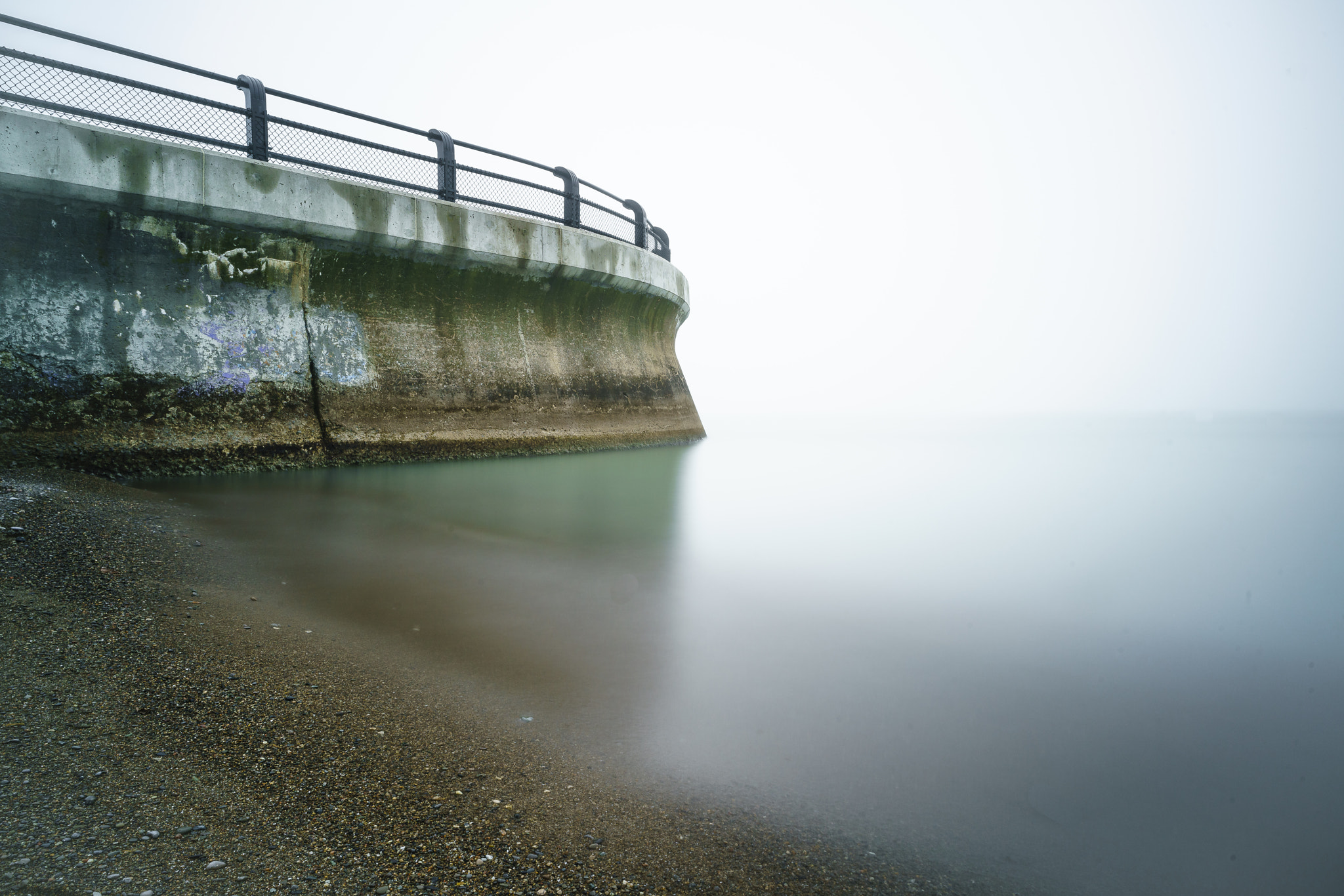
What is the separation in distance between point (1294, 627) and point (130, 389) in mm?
8271

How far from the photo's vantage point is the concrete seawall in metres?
5.59

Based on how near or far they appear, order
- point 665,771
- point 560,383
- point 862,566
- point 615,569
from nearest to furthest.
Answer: point 665,771 < point 615,569 < point 862,566 < point 560,383

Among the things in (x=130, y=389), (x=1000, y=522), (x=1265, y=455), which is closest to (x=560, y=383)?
(x=130, y=389)

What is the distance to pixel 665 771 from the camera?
181 cm

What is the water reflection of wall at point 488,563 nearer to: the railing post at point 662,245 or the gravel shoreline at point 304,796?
the gravel shoreline at point 304,796

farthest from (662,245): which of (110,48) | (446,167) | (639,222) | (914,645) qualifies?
(914,645)

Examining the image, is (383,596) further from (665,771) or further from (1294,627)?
(1294,627)

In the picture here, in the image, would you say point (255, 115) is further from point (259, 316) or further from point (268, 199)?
point (259, 316)

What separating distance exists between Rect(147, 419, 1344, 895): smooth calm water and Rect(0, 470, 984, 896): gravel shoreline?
0.66 feet

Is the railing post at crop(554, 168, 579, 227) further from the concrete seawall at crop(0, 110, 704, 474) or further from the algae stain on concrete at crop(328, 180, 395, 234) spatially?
the algae stain on concrete at crop(328, 180, 395, 234)

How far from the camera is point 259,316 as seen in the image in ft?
22.4

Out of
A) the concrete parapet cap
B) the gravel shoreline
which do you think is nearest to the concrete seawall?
A: the concrete parapet cap

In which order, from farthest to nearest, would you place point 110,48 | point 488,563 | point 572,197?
point 572,197 → point 110,48 → point 488,563

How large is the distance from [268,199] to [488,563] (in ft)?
16.3
